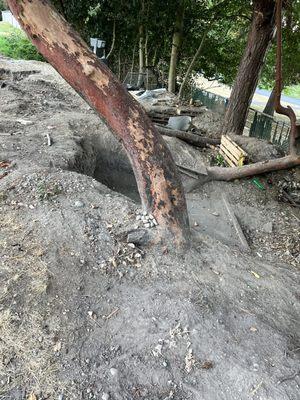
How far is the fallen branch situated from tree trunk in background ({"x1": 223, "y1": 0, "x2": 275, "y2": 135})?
500 mm

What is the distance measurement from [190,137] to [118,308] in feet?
20.4

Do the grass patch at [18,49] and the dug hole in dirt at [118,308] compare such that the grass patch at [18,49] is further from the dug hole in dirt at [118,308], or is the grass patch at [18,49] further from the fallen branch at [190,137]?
the dug hole in dirt at [118,308]

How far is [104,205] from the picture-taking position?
14.6 ft

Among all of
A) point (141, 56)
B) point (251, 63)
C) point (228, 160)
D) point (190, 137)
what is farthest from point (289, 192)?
point (141, 56)

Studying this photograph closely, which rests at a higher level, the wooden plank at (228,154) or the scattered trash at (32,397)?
the wooden plank at (228,154)

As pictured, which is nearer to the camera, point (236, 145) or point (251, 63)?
point (251, 63)

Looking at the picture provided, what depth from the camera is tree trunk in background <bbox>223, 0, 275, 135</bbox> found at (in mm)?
7625

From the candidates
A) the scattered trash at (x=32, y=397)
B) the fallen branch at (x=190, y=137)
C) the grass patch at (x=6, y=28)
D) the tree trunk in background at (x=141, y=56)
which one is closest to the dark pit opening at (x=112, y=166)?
the fallen branch at (x=190, y=137)

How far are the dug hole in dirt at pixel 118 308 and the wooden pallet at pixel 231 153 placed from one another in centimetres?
310

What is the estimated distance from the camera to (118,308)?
3.35 meters

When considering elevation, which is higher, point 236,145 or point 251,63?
point 251,63

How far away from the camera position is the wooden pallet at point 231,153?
26.2 feet

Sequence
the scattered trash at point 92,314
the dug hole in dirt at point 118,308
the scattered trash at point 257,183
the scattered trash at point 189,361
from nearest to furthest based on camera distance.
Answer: the dug hole in dirt at point 118,308 → the scattered trash at point 189,361 → the scattered trash at point 92,314 → the scattered trash at point 257,183

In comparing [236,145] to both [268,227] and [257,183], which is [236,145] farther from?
[268,227]
